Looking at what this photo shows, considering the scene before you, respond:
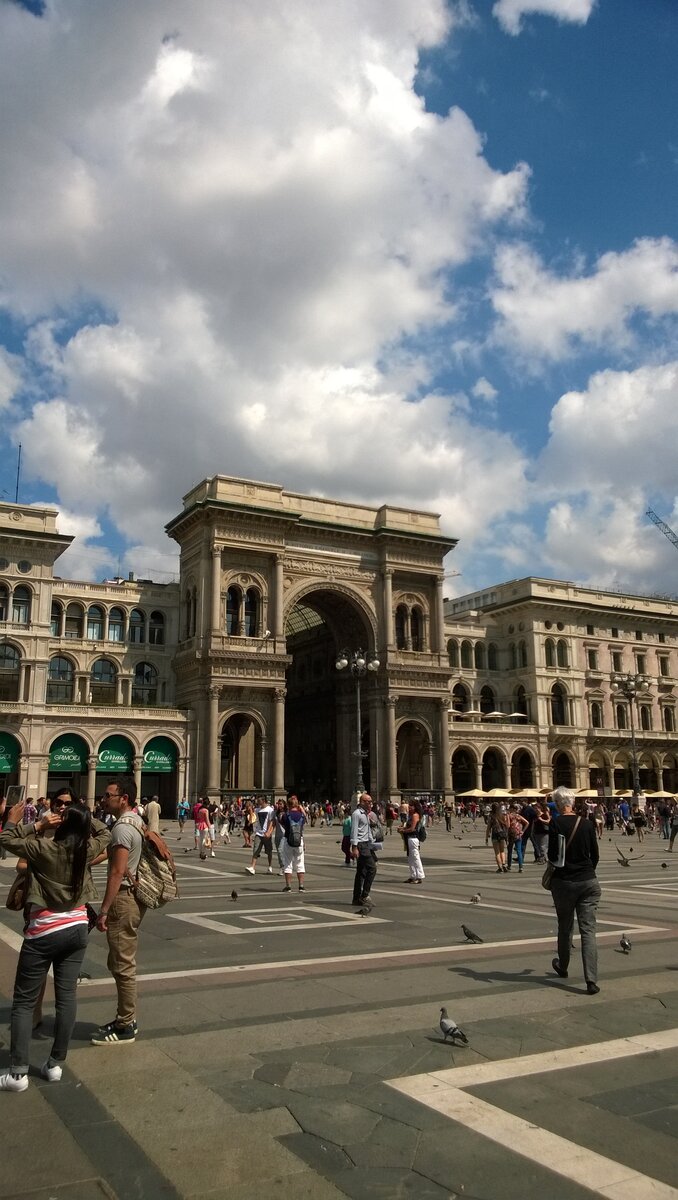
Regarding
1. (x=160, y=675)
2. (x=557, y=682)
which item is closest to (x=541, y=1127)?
Answer: (x=160, y=675)

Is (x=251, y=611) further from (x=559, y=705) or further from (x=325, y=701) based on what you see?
(x=559, y=705)

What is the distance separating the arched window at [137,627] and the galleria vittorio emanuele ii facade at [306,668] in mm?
101

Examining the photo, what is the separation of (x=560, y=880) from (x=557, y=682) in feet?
235

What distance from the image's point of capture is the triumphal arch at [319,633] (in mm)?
58531

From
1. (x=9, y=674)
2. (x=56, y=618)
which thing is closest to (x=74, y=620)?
(x=56, y=618)

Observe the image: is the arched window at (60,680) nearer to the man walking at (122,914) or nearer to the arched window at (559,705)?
the arched window at (559,705)

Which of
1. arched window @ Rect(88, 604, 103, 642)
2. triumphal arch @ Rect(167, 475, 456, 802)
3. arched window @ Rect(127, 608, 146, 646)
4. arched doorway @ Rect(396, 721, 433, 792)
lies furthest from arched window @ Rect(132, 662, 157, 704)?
arched doorway @ Rect(396, 721, 433, 792)

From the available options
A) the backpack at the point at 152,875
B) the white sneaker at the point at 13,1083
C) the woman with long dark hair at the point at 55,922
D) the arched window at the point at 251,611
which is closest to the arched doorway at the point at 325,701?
the arched window at the point at 251,611

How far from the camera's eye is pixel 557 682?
7856cm

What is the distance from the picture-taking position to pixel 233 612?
60750 millimetres

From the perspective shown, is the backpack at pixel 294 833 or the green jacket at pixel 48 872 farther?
the backpack at pixel 294 833

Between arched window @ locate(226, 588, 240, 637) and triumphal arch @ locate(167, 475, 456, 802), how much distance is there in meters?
0.09

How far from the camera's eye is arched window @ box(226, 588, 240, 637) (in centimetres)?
6025

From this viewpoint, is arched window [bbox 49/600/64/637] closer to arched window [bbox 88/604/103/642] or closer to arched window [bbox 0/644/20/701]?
arched window [bbox 88/604/103/642]
